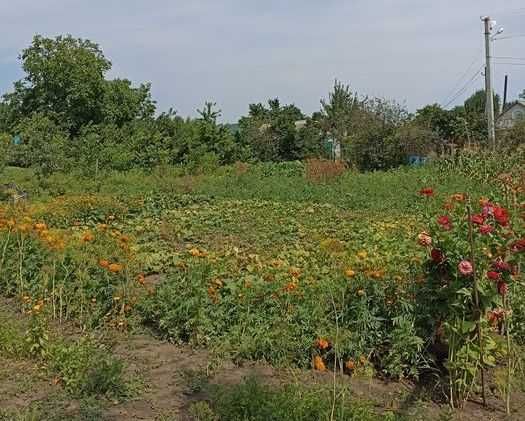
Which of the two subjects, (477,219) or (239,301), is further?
(239,301)

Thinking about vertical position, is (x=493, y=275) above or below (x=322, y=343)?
above

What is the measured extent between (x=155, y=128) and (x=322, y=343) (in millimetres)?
22770

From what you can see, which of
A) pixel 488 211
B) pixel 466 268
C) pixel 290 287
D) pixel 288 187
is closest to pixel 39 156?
pixel 288 187

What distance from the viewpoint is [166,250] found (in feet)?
22.7

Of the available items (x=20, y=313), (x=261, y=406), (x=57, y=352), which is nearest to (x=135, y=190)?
(x=20, y=313)

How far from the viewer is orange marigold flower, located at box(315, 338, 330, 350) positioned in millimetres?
3477

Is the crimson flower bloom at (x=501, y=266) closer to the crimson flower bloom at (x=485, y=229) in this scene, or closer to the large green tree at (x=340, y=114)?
the crimson flower bloom at (x=485, y=229)

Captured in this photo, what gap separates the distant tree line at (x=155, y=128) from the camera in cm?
2061

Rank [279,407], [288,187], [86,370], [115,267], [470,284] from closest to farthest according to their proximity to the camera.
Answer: [279,407]
[470,284]
[86,370]
[115,267]
[288,187]

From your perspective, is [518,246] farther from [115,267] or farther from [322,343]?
[115,267]

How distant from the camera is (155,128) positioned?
83.1ft

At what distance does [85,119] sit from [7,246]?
92.9ft

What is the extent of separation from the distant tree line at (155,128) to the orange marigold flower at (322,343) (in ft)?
41.6

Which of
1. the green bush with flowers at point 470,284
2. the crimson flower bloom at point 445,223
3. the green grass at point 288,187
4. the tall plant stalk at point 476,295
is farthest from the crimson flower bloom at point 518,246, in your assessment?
the green grass at point 288,187
